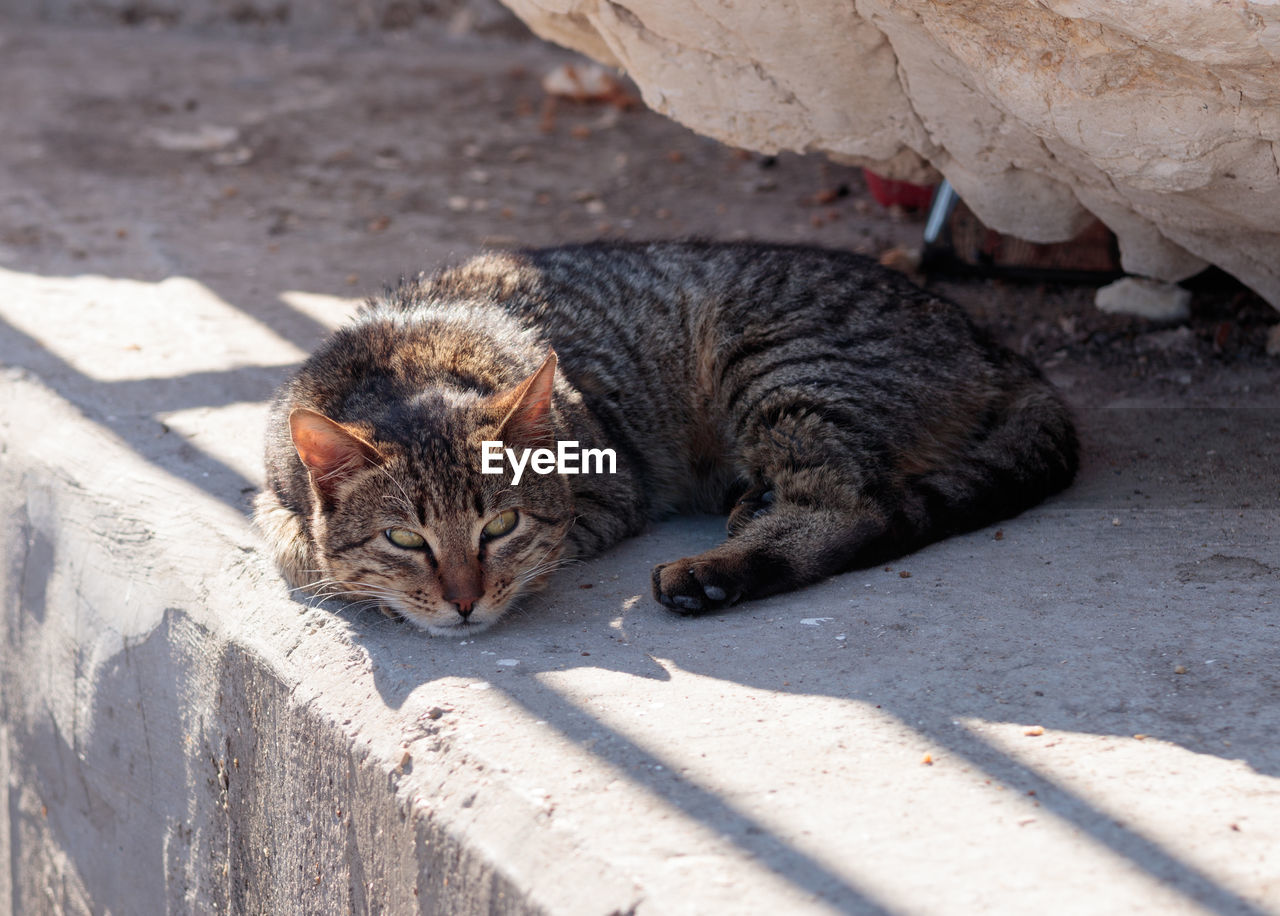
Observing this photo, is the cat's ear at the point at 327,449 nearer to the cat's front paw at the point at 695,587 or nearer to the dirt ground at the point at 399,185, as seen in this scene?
the cat's front paw at the point at 695,587

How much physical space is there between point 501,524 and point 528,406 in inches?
11.1

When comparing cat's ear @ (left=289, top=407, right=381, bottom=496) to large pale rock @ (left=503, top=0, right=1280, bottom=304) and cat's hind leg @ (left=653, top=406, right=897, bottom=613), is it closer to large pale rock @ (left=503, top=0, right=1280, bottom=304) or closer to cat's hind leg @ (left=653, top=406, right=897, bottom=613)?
cat's hind leg @ (left=653, top=406, right=897, bottom=613)

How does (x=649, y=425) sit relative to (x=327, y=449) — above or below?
below

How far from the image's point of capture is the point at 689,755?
7.25ft

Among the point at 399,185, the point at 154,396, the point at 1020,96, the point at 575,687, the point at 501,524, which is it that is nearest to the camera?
the point at 575,687

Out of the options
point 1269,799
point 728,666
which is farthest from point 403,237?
point 1269,799

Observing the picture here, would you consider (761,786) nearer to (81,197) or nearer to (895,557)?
(895,557)

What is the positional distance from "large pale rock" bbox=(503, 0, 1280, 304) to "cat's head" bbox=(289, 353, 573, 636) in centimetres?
140

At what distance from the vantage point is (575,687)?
8.11ft

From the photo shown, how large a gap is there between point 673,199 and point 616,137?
3.54 ft

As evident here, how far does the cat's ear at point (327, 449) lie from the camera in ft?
8.66

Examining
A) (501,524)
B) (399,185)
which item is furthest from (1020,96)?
(399,185)

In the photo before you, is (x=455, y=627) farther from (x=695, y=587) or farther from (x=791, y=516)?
(x=791, y=516)

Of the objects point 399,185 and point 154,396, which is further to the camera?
point 399,185
